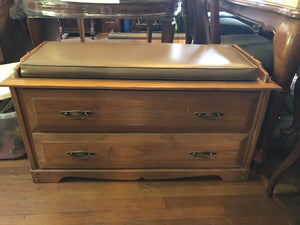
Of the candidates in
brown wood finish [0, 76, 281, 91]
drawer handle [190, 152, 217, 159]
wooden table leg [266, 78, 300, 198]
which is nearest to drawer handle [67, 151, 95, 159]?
brown wood finish [0, 76, 281, 91]

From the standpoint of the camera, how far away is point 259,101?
992 millimetres

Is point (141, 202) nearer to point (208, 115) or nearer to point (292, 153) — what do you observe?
point (208, 115)

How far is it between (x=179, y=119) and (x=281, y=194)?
1.97ft

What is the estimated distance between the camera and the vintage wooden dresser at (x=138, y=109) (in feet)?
3.05

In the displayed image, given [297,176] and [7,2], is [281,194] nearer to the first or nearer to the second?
[297,176]

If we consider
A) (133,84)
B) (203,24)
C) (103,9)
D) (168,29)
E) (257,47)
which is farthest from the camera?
(203,24)

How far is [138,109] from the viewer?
98cm

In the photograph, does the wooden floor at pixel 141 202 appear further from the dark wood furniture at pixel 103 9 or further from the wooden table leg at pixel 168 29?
the wooden table leg at pixel 168 29

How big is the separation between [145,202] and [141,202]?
2 cm

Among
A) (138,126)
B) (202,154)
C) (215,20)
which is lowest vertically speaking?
(202,154)

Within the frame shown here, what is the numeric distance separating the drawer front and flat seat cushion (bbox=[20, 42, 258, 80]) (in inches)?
9.9

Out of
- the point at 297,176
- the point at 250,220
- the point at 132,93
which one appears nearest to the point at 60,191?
the point at 132,93

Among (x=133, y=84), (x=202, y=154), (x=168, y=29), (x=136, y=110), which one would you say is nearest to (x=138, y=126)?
(x=136, y=110)

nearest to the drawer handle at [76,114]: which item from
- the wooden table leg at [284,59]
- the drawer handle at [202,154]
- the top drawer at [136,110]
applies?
the top drawer at [136,110]
